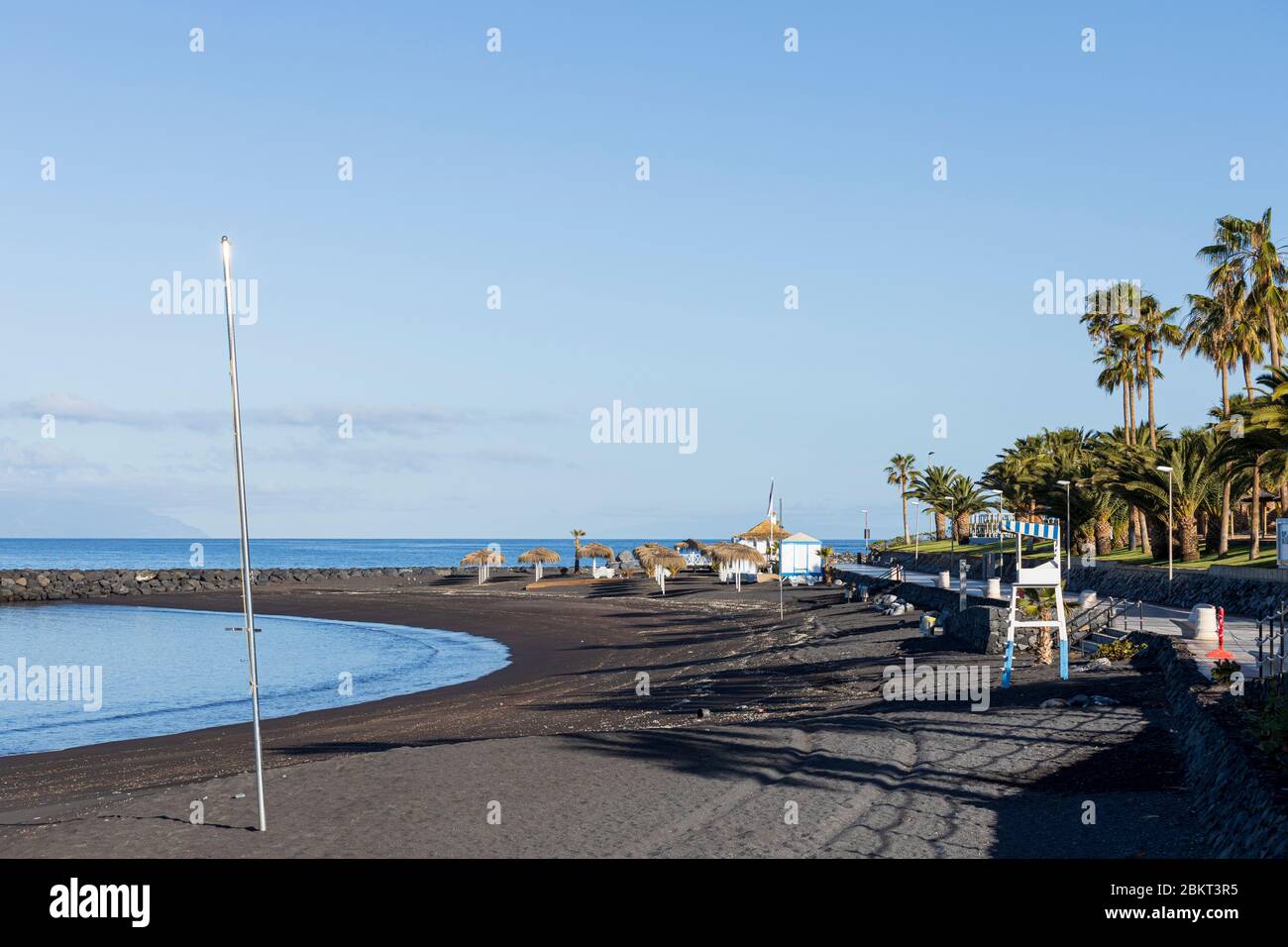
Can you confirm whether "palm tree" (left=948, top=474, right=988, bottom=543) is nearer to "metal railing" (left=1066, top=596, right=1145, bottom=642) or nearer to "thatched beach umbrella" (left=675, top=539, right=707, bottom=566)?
"thatched beach umbrella" (left=675, top=539, right=707, bottom=566)

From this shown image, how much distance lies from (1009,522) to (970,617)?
1220cm

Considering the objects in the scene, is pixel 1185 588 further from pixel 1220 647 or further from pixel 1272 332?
pixel 1272 332

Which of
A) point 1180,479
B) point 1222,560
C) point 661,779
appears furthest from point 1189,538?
point 661,779

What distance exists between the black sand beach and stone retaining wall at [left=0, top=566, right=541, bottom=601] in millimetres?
65313

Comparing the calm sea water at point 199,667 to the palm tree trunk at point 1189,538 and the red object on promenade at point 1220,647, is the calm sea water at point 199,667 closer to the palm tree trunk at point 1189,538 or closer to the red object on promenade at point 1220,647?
the red object on promenade at point 1220,647

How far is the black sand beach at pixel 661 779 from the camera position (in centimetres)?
1277

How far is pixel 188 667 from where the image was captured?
141 feet

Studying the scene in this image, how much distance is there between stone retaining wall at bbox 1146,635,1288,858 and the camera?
406 inches

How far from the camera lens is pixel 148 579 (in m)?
94.7

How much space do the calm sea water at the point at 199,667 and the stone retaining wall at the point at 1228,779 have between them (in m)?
23.0

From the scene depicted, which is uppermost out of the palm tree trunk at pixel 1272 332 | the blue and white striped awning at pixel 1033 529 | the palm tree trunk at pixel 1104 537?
the palm tree trunk at pixel 1272 332
